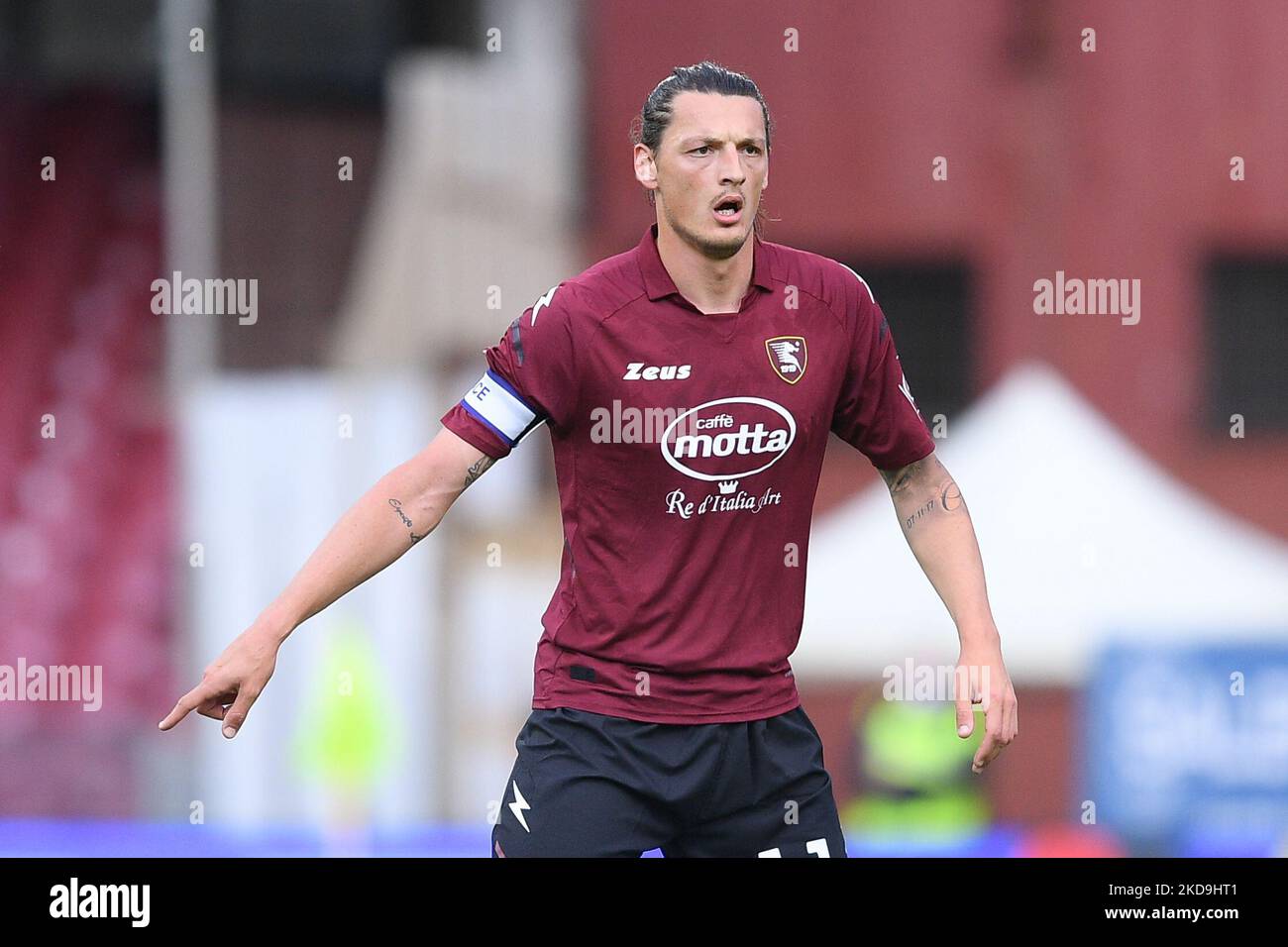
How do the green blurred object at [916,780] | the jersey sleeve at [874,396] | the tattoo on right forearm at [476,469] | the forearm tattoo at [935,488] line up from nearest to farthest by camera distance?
the tattoo on right forearm at [476,469] < the jersey sleeve at [874,396] < the forearm tattoo at [935,488] < the green blurred object at [916,780]

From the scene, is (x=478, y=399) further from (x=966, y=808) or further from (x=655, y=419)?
(x=966, y=808)

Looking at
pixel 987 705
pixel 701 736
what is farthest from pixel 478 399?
pixel 987 705

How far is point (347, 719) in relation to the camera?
8.89m

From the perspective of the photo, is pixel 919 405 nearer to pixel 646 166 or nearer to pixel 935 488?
pixel 935 488

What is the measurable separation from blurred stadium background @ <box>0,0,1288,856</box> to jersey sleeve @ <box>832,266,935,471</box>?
5129 mm

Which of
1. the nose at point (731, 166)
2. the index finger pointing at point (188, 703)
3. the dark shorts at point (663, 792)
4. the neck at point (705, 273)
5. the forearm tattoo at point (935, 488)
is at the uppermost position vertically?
the nose at point (731, 166)

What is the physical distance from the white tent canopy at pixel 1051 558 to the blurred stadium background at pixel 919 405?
0.02 m

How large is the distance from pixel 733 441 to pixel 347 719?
582 centimetres

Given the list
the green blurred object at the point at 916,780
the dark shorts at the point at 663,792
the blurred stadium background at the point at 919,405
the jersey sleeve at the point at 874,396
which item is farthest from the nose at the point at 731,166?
the green blurred object at the point at 916,780

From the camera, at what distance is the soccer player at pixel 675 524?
3.42m

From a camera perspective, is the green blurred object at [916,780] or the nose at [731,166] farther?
the green blurred object at [916,780]

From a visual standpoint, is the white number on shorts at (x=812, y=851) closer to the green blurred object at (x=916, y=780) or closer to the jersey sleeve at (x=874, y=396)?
the jersey sleeve at (x=874, y=396)

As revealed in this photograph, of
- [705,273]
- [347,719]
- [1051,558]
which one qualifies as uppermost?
[705,273]

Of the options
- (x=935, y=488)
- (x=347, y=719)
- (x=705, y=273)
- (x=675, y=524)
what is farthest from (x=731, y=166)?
(x=347, y=719)
